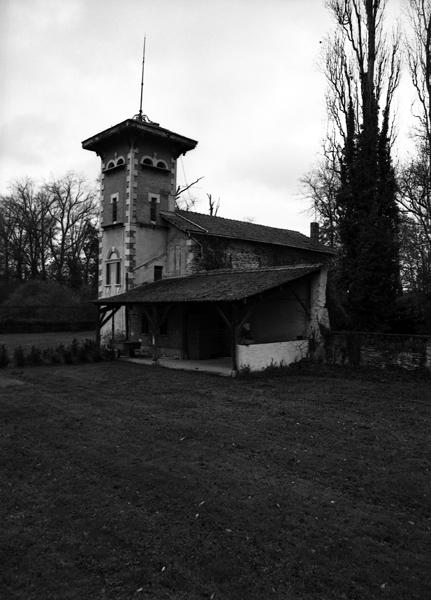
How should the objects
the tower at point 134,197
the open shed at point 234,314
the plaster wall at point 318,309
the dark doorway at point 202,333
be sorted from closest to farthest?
the open shed at point 234,314, the plaster wall at point 318,309, the dark doorway at point 202,333, the tower at point 134,197

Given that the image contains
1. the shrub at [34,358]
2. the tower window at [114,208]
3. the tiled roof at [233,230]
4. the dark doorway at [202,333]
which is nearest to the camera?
the shrub at [34,358]

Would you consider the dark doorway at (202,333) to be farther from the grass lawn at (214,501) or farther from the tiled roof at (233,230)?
the grass lawn at (214,501)

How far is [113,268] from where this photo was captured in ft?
75.3

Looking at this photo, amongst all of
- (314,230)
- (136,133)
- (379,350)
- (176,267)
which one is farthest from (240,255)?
(314,230)

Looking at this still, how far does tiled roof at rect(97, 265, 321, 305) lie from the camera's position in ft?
50.7

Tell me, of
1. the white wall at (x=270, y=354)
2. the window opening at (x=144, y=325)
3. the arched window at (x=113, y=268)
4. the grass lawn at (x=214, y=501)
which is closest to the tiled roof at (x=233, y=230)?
the arched window at (x=113, y=268)

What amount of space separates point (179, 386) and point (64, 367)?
6504 millimetres

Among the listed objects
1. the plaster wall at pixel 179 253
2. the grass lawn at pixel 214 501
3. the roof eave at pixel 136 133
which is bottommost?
the grass lawn at pixel 214 501

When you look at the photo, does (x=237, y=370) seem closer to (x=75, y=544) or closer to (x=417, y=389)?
(x=417, y=389)

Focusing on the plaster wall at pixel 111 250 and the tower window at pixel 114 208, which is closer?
the plaster wall at pixel 111 250

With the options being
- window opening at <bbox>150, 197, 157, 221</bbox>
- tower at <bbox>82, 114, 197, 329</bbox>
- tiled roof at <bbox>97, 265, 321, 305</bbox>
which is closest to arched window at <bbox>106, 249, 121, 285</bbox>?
tower at <bbox>82, 114, 197, 329</bbox>

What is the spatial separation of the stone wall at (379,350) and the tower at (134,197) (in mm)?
10261

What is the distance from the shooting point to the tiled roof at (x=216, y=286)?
50.7ft

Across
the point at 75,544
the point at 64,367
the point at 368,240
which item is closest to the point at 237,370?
the point at 64,367
